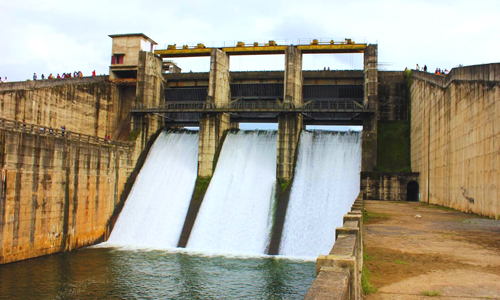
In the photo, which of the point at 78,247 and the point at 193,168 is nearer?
the point at 78,247

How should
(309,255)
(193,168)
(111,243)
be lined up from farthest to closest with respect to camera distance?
(193,168) → (111,243) → (309,255)

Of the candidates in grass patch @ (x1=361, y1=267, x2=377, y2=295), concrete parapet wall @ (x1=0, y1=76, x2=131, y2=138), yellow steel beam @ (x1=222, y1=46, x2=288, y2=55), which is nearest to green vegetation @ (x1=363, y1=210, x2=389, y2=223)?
grass patch @ (x1=361, y1=267, x2=377, y2=295)

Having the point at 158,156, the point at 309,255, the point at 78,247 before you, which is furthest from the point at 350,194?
the point at 78,247

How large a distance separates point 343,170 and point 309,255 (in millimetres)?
9976

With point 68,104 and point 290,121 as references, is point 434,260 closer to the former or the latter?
point 290,121

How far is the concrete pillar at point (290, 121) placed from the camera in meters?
32.8

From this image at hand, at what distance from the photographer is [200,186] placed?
109 ft

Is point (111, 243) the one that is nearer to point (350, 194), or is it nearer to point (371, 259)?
point (350, 194)

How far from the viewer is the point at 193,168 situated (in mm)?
35688

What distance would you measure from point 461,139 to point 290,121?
14637mm

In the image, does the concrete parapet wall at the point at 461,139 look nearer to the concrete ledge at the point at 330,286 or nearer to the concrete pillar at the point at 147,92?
the concrete ledge at the point at 330,286

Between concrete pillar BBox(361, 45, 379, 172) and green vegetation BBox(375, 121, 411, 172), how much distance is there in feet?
4.28

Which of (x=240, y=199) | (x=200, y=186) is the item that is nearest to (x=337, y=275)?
(x=240, y=199)

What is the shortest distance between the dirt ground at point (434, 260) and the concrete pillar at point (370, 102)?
17537 mm
